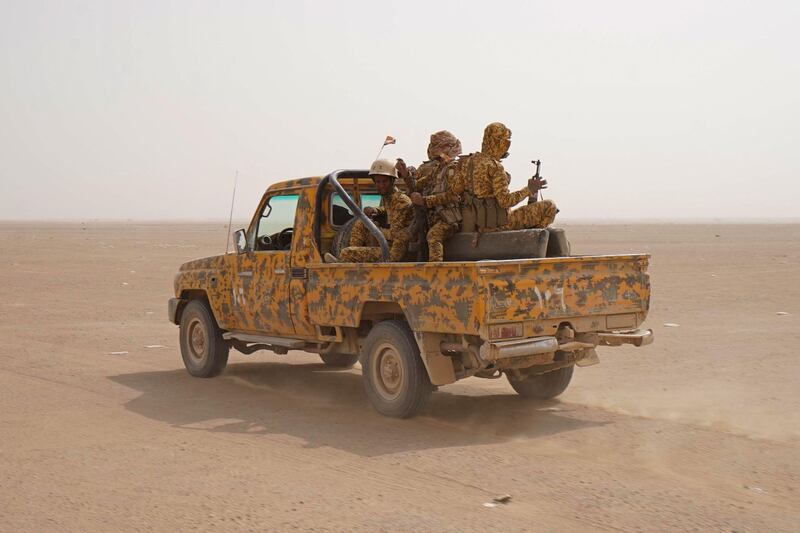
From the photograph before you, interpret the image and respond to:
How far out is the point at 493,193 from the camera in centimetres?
776

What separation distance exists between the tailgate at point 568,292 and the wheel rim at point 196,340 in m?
4.39

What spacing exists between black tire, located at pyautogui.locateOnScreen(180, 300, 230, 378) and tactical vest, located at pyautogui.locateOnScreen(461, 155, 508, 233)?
3464 mm

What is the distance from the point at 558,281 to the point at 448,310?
2.79ft

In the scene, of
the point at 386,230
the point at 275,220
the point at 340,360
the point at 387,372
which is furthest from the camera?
the point at 340,360

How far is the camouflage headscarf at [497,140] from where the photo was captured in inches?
311

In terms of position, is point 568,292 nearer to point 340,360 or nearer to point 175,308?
point 340,360

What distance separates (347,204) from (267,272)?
4.37 feet

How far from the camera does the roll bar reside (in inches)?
314

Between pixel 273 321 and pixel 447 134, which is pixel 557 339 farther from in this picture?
pixel 273 321

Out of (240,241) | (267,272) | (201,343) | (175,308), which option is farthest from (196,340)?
(267,272)

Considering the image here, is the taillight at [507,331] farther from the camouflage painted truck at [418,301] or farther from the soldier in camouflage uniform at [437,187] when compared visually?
the soldier in camouflage uniform at [437,187]

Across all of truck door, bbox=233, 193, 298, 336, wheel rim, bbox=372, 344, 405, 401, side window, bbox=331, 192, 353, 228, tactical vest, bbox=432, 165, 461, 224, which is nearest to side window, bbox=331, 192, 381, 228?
side window, bbox=331, 192, 353, 228

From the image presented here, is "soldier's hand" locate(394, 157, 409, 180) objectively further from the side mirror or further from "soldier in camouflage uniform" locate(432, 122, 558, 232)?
the side mirror

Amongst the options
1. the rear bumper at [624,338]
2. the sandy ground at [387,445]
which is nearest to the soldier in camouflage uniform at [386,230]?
the sandy ground at [387,445]
